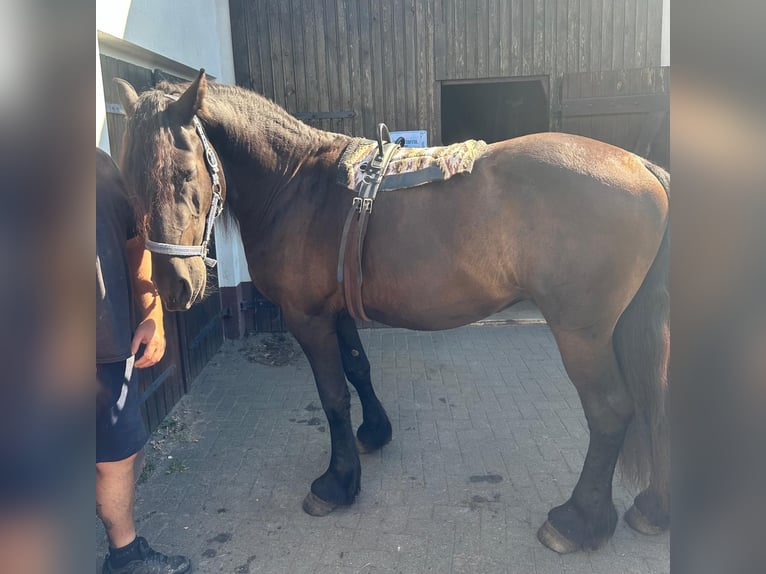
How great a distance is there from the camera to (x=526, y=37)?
5.30 m

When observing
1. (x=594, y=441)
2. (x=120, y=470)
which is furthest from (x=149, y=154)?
(x=594, y=441)

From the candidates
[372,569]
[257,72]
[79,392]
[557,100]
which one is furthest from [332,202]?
[557,100]

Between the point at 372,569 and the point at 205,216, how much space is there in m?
1.67

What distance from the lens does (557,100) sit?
535 cm

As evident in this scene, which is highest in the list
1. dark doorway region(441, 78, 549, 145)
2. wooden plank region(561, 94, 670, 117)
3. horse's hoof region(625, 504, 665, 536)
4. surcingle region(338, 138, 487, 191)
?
dark doorway region(441, 78, 549, 145)

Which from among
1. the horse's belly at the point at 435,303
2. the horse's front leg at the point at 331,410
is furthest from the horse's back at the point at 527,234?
the horse's front leg at the point at 331,410

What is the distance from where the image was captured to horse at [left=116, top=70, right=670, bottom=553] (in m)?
2.10

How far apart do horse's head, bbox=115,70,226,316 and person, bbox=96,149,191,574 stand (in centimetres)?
11

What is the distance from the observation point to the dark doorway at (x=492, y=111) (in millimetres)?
8562

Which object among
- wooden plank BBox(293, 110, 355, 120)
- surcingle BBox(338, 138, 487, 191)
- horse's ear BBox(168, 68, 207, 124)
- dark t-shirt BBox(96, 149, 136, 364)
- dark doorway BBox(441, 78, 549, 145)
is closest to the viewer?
dark t-shirt BBox(96, 149, 136, 364)

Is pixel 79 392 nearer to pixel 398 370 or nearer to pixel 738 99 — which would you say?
pixel 738 99

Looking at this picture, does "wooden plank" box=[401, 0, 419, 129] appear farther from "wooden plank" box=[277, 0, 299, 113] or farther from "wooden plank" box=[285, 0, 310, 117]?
"wooden plank" box=[277, 0, 299, 113]

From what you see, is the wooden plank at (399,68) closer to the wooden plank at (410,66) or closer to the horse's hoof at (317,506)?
the wooden plank at (410,66)

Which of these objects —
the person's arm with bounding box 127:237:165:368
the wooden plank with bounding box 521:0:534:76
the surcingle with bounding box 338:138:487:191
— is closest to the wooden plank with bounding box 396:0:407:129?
the wooden plank with bounding box 521:0:534:76
